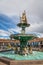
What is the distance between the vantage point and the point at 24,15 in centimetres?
2002

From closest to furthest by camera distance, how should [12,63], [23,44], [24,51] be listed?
[12,63], [24,51], [23,44]

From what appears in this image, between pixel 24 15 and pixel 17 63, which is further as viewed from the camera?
pixel 24 15

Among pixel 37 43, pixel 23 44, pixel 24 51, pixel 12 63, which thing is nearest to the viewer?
pixel 12 63

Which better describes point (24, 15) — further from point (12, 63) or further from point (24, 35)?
point (12, 63)

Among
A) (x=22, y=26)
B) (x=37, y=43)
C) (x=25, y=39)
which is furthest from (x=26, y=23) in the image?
(x=37, y=43)

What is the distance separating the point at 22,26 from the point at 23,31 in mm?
584

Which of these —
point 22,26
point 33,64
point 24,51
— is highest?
point 22,26

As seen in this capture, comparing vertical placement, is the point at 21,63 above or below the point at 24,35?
below

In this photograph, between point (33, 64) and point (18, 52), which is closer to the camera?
point (33, 64)

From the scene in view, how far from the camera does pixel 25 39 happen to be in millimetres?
19000

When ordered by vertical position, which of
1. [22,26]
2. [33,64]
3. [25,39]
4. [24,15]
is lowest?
[33,64]

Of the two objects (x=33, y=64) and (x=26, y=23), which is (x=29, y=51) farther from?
(x=33, y=64)

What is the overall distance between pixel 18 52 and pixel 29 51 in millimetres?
1192

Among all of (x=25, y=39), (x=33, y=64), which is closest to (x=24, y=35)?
(x=25, y=39)
